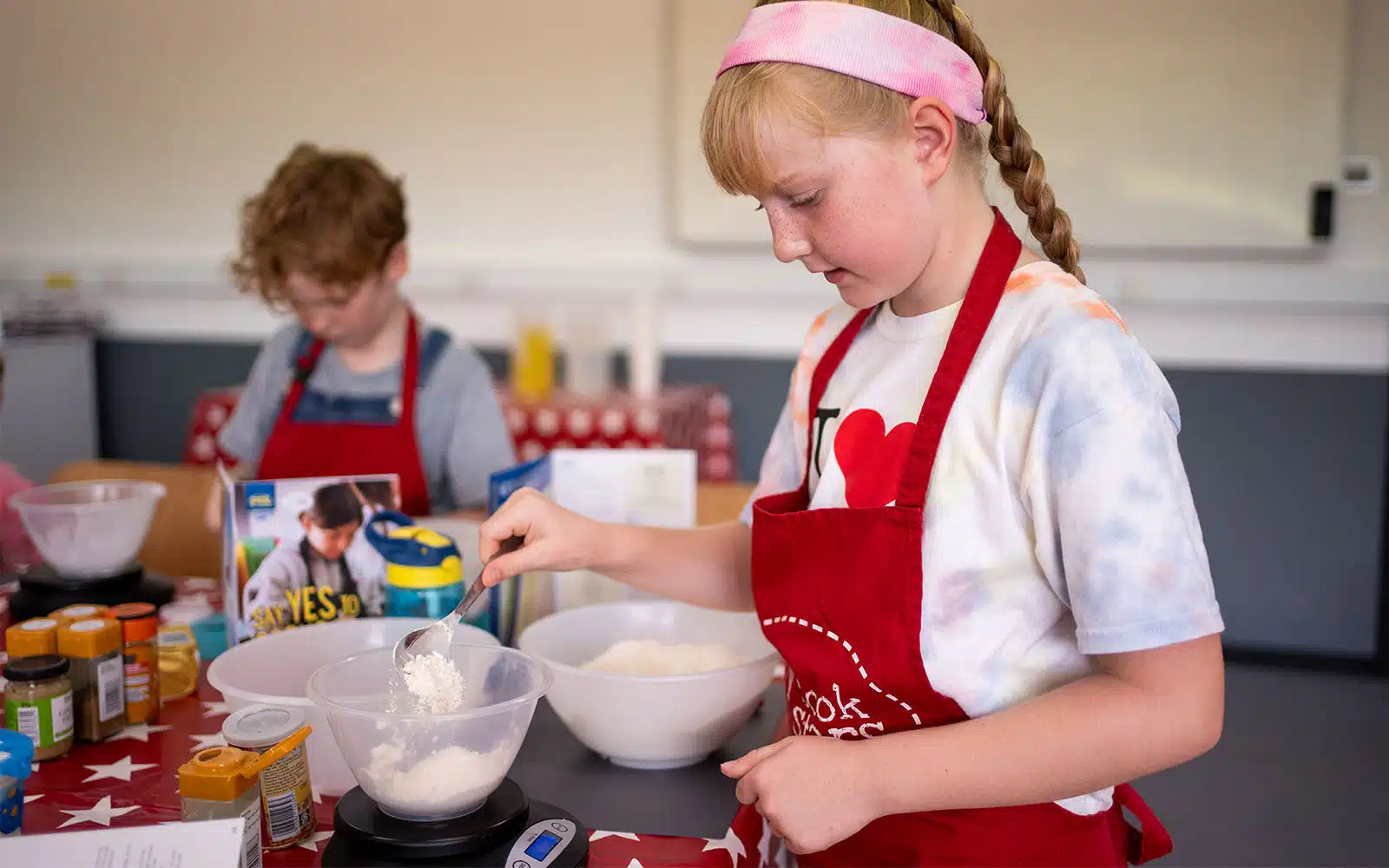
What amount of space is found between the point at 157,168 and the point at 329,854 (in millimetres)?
3583

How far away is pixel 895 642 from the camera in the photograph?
91 centimetres

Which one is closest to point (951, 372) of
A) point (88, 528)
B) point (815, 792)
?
point (815, 792)

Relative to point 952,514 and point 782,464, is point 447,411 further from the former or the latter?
point 952,514

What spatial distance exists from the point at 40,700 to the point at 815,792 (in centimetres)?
75

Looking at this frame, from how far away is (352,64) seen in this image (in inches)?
142

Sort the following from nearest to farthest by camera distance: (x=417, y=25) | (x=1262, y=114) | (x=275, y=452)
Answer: (x=275, y=452) < (x=1262, y=114) < (x=417, y=25)

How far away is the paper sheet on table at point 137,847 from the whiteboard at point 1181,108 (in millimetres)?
2618

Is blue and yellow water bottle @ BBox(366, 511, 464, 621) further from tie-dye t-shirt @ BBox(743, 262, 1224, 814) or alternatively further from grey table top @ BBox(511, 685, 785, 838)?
tie-dye t-shirt @ BBox(743, 262, 1224, 814)

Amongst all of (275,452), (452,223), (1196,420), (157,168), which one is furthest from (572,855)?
(157,168)

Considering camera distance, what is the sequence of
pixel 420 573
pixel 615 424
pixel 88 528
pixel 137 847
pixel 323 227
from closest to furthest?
pixel 137 847 < pixel 420 573 < pixel 88 528 < pixel 323 227 < pixel 615 424

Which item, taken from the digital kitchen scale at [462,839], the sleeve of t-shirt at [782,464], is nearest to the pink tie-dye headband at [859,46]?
the sleeve of t-shirt at [782,464]

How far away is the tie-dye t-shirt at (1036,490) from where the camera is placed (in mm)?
780

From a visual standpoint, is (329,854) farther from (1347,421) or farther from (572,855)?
(1347,421)

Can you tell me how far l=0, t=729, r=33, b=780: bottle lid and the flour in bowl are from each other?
48 centimetres
